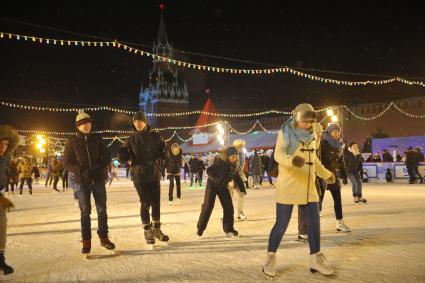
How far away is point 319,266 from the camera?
4062 millimetres

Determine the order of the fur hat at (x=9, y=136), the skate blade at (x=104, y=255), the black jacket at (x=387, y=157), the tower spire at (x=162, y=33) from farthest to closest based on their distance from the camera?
the tower spire at (x=162, y=33)
the black jacket at (x=387, y=157)
the skate blade at (x=104, y=255)
the fur hat at (x=9, y=136)

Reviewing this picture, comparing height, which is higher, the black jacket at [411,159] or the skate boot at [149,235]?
the black jacket at [411,159]

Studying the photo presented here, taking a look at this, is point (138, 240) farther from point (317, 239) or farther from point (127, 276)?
point (317, 239)

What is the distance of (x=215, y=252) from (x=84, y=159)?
180 centimetres

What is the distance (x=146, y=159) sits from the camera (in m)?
5.61

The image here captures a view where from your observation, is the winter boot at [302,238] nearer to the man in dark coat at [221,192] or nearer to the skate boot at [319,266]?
the man in dark coat at [221,192]

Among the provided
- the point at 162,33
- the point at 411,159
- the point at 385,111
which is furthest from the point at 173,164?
the point at 162,33

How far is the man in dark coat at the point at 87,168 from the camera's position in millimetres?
5094

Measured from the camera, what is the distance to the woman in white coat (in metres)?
4.09

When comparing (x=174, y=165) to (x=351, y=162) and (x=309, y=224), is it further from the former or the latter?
(x=309, y=224)

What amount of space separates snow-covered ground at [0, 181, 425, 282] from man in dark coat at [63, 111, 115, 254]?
37 centimetres

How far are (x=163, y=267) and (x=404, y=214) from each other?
5422mm

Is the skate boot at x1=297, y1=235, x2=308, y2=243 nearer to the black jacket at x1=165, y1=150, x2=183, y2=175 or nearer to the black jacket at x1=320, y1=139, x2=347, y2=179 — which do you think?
the black jacket at x1=320, y1=139, x2=347, y2=179

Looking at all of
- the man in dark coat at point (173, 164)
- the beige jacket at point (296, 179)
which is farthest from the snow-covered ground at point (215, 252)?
the man in dark coat at point (173, 164)
